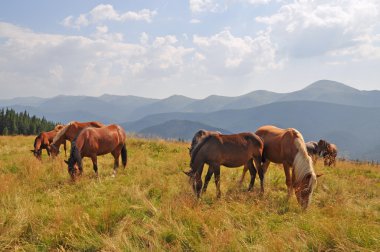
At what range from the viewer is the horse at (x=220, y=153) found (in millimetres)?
8742

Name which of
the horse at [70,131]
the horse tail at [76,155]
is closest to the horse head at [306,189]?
the horse tail at [76,155]

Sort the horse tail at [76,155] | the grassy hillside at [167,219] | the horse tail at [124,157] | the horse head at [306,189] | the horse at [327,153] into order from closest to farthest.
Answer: the grassy hillside at [167,219]
the horse head at [306,189]
the horse tail at [76,155]
the horse tail at [124,157]
the horse at [327,153]

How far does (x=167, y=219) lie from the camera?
6.27 meters

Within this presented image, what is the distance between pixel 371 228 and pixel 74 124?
45.0 feet

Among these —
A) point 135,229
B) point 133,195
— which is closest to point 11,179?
point 133,195

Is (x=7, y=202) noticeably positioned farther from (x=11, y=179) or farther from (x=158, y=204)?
(x=158, y=204)

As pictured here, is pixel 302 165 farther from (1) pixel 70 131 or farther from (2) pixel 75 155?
(1) pixel 70 131

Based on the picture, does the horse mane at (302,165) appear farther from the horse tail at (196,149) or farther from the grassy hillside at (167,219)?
the horse tail at (196,149)

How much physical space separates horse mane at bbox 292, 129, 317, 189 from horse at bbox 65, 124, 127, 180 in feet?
23.3

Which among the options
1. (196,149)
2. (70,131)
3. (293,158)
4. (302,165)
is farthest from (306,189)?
(70,131)

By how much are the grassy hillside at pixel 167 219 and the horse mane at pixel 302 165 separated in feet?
2.36

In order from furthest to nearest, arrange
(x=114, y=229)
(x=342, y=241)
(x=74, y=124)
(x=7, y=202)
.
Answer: (x=74, y=124)
(x=7, y=202)
(x=114, y=229)
(x=342, y=241)

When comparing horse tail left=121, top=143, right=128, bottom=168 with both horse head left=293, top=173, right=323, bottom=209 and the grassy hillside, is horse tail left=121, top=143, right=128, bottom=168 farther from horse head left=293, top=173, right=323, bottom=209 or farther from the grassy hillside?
horse head left=293, top=173, right=323, bottom=209

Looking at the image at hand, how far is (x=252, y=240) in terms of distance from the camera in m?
5.61
